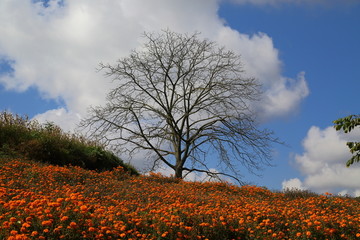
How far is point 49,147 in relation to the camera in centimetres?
1773

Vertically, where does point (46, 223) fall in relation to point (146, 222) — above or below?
below

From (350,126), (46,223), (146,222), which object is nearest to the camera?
(46,223)

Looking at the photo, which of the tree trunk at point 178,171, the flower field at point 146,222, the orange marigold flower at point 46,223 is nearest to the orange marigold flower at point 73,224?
the flower field at point 146,222

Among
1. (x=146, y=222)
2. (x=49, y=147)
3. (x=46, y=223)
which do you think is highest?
(x=49, y=147)

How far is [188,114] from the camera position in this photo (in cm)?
2030

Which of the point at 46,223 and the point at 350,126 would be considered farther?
the point at 350,126

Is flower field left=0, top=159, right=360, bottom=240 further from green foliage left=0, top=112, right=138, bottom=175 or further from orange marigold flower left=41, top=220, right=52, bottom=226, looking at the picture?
green foliage left=0, top=112, right=138, bottom=175

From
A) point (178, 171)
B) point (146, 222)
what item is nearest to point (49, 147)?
point (178, 171)

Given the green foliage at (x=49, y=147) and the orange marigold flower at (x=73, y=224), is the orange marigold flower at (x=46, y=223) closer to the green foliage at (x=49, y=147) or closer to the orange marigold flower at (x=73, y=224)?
the orange marigold flower at (x=73, y=224)

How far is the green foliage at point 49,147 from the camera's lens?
17.0 m

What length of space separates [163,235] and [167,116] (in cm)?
1518

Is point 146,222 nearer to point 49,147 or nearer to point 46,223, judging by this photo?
point 46,223

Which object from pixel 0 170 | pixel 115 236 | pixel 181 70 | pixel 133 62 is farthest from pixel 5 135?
pixel 115 236

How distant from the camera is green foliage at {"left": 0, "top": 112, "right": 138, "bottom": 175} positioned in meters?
17.0
